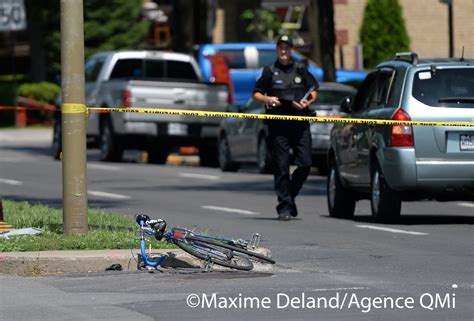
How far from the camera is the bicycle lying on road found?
10344 mm

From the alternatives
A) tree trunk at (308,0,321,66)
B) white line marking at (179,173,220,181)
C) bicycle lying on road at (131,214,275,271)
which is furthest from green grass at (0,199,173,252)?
tree trunk at (308,0,321,66)

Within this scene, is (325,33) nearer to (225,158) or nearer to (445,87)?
(225,158)

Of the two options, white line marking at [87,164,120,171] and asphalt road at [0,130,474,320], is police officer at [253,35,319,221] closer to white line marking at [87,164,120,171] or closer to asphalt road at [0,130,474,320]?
asphalt road at [0,130,474,320]

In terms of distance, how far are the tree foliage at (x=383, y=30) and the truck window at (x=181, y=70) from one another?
14322 mm

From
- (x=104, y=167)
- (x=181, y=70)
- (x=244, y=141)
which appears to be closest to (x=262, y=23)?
(x=181, y=70)

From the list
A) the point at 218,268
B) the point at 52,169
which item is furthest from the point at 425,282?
the point at 52,169

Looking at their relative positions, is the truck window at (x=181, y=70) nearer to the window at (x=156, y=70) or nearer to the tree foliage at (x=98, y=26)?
the window at (x=156, y=70)

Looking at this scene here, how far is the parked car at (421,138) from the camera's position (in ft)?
45.6

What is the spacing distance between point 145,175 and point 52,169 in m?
2.32

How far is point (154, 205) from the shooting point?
1741 cm

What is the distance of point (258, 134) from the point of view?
24531mm

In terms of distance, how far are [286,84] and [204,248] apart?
4.68 metres

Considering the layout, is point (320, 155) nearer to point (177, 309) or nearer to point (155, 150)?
point (155, 150)

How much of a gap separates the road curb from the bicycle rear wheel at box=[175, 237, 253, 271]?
0.35 feet
